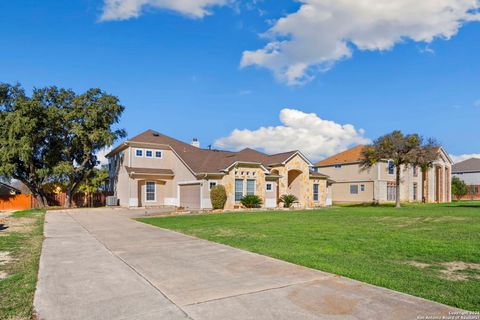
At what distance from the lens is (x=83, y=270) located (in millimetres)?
7641

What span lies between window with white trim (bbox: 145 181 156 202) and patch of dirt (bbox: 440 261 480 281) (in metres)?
28.5

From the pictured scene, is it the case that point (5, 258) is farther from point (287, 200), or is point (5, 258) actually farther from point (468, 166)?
point (468, 166)

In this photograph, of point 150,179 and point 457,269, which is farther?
point 150,179

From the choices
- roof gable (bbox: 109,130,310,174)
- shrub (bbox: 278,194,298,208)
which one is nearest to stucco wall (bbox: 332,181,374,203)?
roof gable (bbox: 109,130,310,174)

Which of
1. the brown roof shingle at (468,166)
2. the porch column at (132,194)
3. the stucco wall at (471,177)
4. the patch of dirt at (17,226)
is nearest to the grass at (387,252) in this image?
the patch of dirt at (17,226)

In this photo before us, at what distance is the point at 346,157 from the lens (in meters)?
44.8

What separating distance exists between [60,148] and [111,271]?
28353 mm

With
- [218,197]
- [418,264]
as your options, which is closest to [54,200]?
[218,197]

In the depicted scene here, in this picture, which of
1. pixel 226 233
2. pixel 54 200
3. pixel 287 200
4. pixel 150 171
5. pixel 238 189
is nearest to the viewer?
pixel 226 233

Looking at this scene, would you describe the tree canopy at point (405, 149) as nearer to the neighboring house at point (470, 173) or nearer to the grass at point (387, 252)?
the grass at point (387, 252)

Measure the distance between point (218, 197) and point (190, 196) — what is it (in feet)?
11.6

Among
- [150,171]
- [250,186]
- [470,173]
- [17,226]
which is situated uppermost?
[470,173]

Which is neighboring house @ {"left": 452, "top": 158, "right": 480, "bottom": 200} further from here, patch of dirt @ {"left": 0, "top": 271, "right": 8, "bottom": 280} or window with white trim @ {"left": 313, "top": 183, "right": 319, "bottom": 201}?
patch of dirt @ {"left": 0, "top": 271, "right": 8, "bottom": 280}

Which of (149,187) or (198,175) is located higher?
(198,175)
